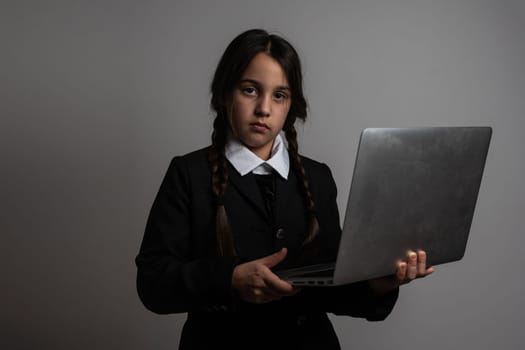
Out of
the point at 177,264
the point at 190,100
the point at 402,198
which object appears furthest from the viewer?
the point at 190,100

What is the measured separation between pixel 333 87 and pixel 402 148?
1075 millimetres

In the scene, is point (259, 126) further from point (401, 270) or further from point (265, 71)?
point (401, 270)

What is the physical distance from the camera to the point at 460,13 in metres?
1.97

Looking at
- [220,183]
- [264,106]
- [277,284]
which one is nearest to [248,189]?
[220,183]

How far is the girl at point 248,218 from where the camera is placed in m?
1.22

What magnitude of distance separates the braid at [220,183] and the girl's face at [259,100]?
0.20 feet

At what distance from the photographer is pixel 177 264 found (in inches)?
46.0

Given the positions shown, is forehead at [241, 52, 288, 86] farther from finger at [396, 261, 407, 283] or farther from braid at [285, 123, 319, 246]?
finger at [396, 261, 407, 283]

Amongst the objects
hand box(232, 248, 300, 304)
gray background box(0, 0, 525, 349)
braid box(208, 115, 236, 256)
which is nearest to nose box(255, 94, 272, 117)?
braid box(208, 115, 236, 256)

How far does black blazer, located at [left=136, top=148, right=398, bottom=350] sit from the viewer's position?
1220mm

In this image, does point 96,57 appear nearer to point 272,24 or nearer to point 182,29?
point 182,29

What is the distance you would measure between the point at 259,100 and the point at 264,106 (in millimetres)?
20

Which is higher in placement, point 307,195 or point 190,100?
point 190,100

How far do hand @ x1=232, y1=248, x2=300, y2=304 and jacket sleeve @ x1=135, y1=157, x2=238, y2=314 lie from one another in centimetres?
2
